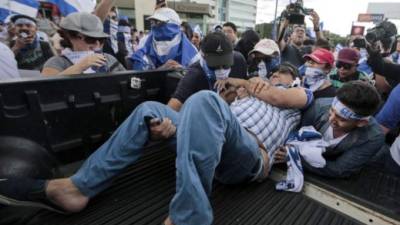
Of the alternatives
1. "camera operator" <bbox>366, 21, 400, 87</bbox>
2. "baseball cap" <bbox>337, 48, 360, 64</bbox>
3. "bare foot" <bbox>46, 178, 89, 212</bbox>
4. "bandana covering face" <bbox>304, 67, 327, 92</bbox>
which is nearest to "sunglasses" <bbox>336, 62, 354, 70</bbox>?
"baseball cap" <bbox>337, 48, 360, 64</bbox>

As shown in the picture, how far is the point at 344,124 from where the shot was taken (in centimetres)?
186

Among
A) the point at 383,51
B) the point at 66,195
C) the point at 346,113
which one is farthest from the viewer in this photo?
the point at 383,51

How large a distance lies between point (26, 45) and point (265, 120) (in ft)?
10.1

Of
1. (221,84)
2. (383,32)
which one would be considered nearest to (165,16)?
(221,84)

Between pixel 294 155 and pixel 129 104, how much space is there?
145cm

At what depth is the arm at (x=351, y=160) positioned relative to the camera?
1.86 meters

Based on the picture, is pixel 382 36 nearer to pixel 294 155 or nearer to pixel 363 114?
pixel 363 114

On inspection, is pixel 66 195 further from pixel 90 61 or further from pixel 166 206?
pixel 90 61

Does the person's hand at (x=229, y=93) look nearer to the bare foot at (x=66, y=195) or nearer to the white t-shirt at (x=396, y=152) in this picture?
the white t-shirt at (x=396, y=152)

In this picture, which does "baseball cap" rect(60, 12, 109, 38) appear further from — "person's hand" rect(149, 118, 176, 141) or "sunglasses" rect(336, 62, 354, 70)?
"sunglasses" rect(336, 62, 354, 70)

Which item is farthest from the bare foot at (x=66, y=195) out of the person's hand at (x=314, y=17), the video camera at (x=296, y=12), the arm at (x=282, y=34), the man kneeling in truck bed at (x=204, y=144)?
the person's hand at (x=314, y=17)

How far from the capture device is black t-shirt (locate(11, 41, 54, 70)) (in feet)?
10.6

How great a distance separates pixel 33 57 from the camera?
330 cm

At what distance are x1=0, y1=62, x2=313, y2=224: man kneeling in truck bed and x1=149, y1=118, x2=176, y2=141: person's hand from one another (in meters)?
0.01
